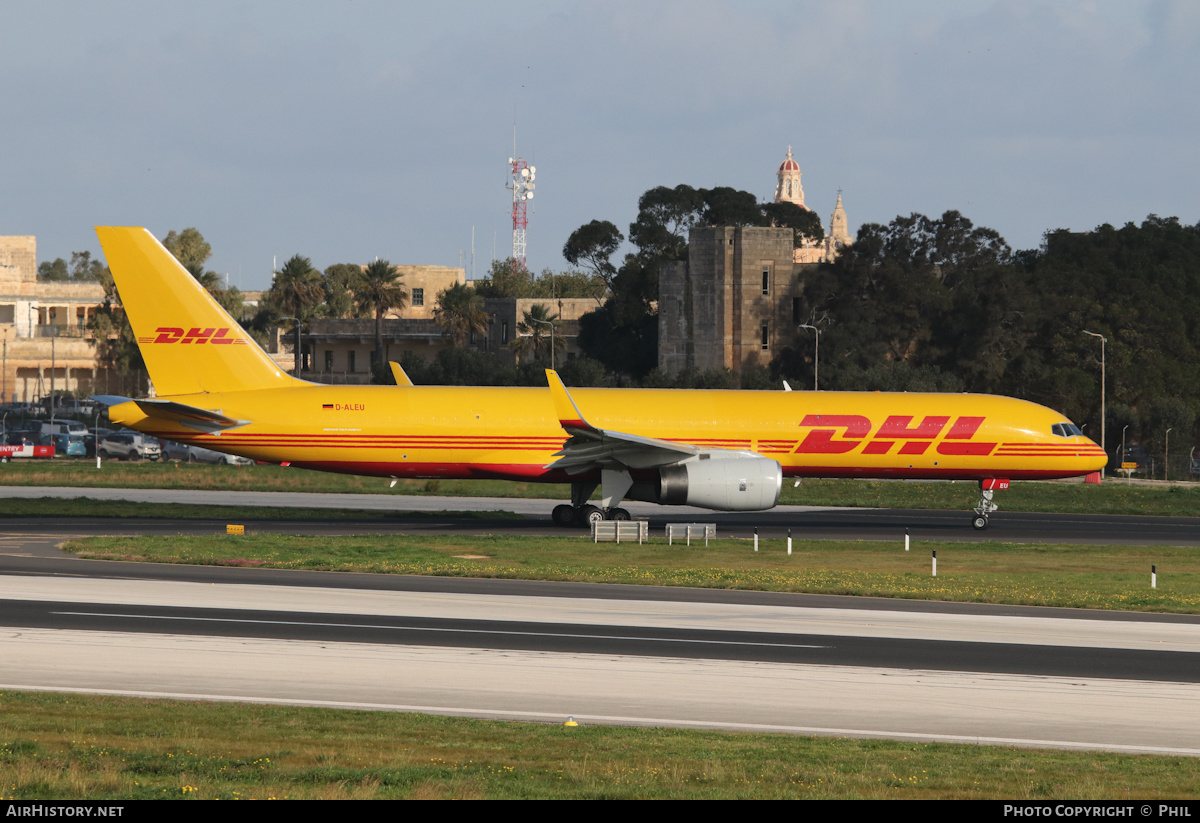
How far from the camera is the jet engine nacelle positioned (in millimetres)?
35656

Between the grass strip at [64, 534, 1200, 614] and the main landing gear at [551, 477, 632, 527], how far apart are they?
255cm

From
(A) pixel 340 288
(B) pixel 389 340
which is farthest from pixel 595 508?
(A) pixel 340 288

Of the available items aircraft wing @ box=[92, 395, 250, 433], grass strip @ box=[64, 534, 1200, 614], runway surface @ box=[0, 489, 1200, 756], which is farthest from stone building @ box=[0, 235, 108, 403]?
runway surface @ box=[0, 489, 1200, 756]

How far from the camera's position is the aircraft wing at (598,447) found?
35.8m

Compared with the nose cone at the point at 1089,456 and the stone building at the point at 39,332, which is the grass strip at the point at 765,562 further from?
the stone building at the point at 39,332

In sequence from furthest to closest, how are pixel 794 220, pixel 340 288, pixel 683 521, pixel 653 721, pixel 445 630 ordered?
pixel 340 288 < pixel 794 220 < pixel 683 521 < pixel 445 630 < pixel 653 721

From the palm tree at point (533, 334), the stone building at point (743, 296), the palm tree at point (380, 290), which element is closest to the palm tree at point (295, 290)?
the palm tree at point (380, 290)

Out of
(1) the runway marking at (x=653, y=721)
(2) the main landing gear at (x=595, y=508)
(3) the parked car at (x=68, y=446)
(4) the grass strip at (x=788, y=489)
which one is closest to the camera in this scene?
(1) the runway marking at (x=653, y=721)

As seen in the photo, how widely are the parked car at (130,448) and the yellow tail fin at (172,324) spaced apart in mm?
40666

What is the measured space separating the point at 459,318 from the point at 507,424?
89.0 metres

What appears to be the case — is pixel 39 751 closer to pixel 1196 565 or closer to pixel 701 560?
pixel 701 560

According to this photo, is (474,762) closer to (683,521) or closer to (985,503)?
(683,521)

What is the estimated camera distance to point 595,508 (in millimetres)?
39812
